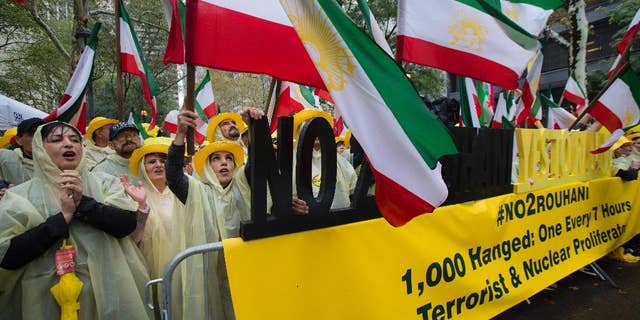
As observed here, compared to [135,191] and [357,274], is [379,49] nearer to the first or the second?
[357,274]

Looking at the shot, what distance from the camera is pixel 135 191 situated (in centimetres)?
263

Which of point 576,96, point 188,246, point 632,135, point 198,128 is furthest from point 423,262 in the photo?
point 576,96

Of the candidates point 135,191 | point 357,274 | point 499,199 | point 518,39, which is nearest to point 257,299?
point 357,274

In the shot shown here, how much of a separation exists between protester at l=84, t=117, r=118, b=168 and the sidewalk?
4636 millimetres

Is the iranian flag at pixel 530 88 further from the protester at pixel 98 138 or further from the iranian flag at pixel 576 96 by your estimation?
the protester at pixel 98 138

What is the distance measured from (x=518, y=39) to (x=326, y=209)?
242 centimetres

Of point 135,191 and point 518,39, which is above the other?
point 518,39

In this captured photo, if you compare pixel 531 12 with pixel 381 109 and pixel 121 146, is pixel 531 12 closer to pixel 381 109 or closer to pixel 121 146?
pixel 381 109

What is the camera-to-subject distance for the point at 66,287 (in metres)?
2.13

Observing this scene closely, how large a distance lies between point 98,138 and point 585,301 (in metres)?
5.69

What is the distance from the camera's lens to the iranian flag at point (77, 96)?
402cm

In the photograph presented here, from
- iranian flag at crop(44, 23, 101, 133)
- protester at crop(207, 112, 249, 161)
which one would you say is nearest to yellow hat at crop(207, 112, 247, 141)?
protester at crop(207, 112, 249, 161)

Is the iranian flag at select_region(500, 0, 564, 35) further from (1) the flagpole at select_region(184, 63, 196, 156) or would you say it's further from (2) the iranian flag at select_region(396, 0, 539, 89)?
(1) the flagpole at select_region(184, 63, 196, 156)

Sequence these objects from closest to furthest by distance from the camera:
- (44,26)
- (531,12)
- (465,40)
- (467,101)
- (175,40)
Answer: (175,40) → (465,40) → (531,12) → (467,101) → (44,26)
